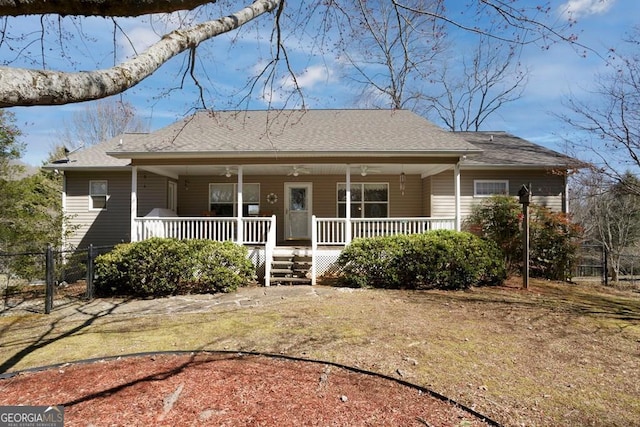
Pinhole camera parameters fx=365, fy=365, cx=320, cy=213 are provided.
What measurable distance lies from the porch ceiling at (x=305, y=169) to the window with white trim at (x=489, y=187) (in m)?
1.79

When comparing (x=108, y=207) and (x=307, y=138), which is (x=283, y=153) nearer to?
(x=307, y=138)

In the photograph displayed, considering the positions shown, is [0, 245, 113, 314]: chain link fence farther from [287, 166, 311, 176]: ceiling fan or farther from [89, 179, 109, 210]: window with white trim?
[287, 166, 311, 176]: ceiling fan

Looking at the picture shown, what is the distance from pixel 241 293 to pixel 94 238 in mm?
8319

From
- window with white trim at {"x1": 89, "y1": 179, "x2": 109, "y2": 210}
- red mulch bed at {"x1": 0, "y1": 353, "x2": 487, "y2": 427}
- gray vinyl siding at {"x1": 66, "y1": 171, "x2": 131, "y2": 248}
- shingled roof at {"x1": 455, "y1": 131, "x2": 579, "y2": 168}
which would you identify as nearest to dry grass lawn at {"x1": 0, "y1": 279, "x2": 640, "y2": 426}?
red mulch bed at {"x1": 0, "y1": 353, "x2": 487, "y2": 427}

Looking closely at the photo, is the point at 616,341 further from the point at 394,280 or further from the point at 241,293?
the point at 241,293

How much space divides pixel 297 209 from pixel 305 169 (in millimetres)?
2133

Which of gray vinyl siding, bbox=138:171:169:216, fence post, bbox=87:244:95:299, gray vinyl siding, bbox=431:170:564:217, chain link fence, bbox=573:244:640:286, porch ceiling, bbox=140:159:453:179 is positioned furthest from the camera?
gray vinyl siding, bbox=138:171:169:216

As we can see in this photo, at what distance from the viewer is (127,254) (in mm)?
8695

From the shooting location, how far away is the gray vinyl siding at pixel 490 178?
12797 mm

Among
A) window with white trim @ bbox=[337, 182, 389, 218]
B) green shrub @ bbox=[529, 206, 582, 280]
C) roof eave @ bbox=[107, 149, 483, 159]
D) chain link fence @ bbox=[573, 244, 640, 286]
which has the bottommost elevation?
chain link fence @ bbox=[573, 244, 640, 286]

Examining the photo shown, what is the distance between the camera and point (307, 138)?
37.4 feet

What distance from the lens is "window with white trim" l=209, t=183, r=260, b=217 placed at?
1394 cm

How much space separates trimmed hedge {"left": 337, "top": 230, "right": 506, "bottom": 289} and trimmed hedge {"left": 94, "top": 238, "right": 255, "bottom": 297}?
3.03 metres

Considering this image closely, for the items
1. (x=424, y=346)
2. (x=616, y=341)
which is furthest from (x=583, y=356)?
(x=424, y=346)
